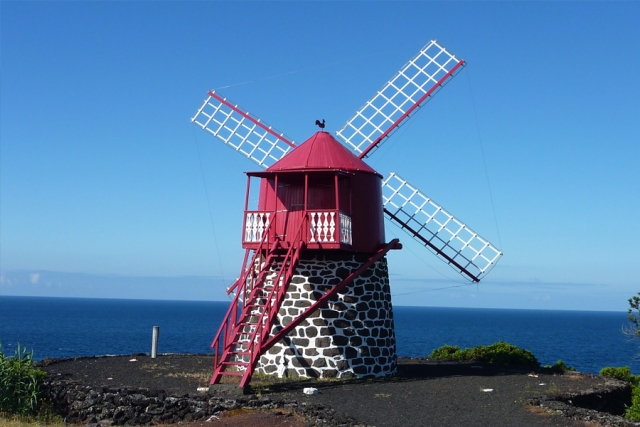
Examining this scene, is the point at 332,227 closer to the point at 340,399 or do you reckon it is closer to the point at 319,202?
the point at 319,202

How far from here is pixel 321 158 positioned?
788 inches

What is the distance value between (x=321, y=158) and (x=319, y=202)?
1.26 m

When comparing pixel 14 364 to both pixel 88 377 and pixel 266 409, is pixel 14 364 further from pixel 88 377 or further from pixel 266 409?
pixel 266 409

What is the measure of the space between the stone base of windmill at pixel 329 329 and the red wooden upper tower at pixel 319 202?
83 cm

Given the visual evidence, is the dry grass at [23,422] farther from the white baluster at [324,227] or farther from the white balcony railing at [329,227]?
the white baluster at [324,227]

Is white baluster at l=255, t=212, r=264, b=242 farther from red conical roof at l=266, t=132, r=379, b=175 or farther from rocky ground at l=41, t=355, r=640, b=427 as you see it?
rocky ground at l=41, t=355, r=640, b=427

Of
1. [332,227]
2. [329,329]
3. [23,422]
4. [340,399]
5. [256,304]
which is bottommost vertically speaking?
[23,422]

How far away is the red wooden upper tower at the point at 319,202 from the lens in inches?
727

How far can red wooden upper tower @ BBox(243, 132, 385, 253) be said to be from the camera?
1845 cm

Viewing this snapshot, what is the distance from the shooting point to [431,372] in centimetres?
2102

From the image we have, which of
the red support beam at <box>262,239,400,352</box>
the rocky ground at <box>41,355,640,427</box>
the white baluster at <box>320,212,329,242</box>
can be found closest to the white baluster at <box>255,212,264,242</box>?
the white baluster at <box>320,212,329,242</box>

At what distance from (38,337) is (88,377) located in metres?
60.4

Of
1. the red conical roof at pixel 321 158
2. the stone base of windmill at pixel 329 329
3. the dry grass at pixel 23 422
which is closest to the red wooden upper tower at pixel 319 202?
the red conical roof at pixel 321 158

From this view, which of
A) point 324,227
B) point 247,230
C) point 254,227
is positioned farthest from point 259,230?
point 324,227
